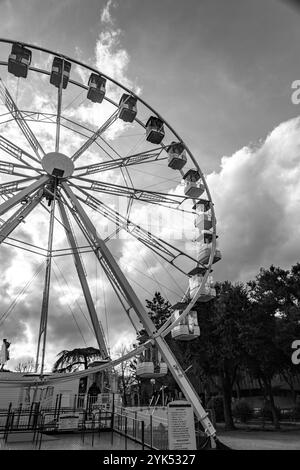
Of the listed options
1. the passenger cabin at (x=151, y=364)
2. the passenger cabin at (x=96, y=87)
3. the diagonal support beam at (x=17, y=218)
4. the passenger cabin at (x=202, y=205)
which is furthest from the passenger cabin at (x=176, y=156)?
the passenger cabin at (x=151, y=364)

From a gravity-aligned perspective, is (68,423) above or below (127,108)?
below

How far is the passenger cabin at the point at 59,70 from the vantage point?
666 inches

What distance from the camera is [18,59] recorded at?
15820mm

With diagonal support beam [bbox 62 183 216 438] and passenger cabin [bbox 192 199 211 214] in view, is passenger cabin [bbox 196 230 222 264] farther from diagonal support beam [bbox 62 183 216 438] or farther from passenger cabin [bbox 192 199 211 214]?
diagonal support beam [bbox 62 183 216 438]

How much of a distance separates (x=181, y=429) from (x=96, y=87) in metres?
15.5

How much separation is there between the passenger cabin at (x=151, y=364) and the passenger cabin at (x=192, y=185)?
8416 millimetres

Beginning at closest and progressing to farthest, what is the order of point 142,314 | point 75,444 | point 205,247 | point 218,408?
point 75,444 → point 142,314 → point 205,247 → point 218,408

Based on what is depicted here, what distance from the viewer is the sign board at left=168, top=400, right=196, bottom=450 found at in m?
8.89

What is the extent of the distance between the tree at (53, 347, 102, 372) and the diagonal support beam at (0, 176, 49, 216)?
40340 mm

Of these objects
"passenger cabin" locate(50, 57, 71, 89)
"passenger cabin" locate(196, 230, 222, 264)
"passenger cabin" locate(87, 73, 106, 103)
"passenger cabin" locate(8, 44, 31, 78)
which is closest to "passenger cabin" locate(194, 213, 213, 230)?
"passenger cabin" locate(196, 230, 222, 264)

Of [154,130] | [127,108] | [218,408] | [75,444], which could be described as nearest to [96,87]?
[127,108]

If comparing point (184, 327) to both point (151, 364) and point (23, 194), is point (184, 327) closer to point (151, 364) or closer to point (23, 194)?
point (151, 364)

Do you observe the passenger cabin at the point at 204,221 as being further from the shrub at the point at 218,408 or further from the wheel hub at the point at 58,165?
the shrub at the point at 218,408
